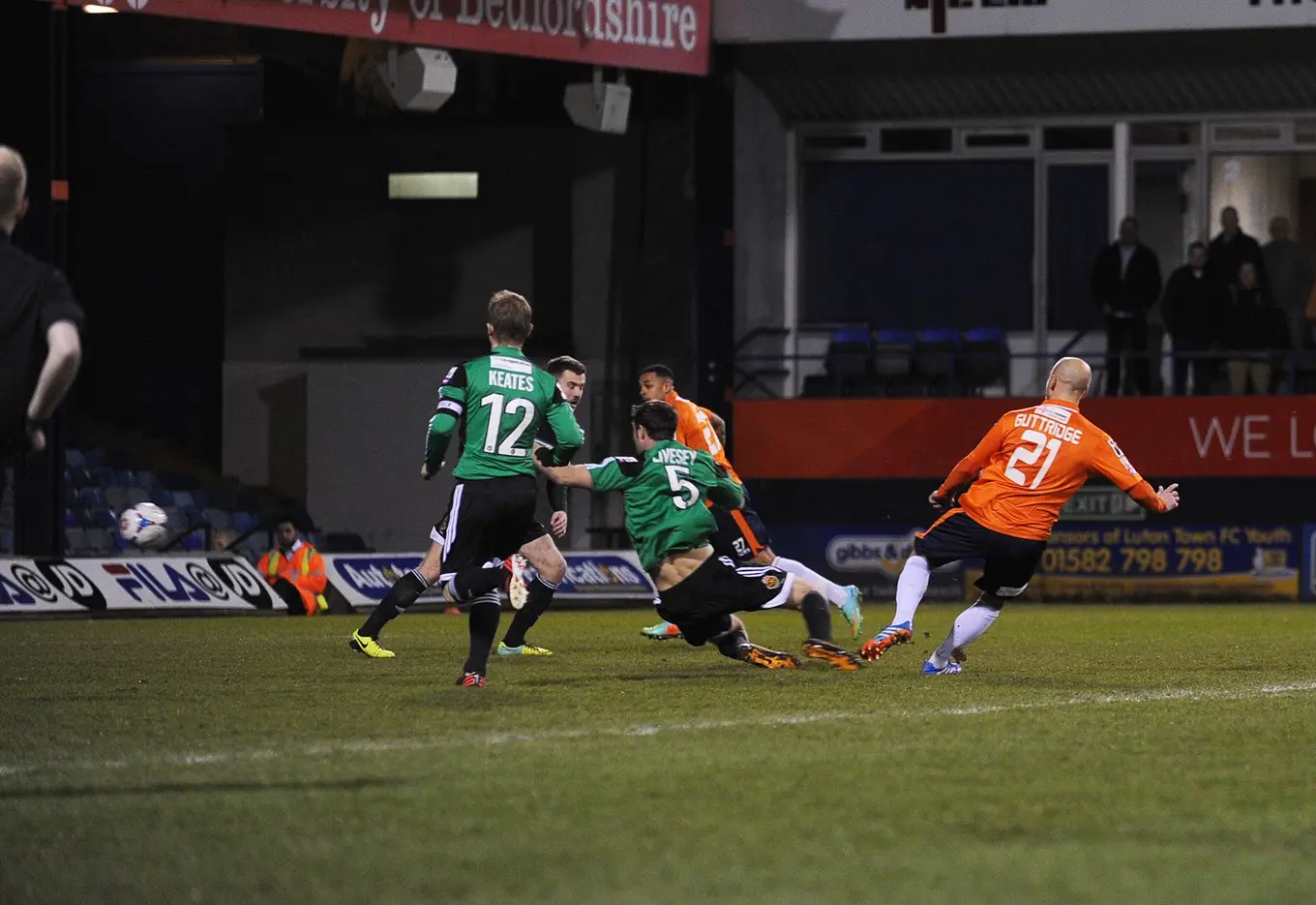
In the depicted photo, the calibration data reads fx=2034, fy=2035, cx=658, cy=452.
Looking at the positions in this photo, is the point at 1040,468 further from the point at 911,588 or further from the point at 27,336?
the point at 27,336

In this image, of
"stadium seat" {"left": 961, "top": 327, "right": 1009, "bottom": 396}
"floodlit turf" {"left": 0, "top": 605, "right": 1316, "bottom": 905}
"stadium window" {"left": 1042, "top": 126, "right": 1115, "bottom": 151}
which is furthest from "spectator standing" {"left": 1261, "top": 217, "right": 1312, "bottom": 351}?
"floodlit turf" {"left": 0, "top": 605, "right": 1316, "bottom": 905}

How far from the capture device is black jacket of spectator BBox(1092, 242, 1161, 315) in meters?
24.0

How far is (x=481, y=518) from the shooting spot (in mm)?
10000

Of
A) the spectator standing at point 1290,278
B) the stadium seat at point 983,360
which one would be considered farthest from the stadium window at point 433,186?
the spectator standing at point 1290,278

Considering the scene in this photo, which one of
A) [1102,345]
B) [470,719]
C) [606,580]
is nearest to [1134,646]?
[470,719]

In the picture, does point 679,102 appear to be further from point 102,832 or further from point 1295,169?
point 102,832

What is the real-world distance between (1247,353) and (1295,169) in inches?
165

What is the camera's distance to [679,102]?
2583 cm

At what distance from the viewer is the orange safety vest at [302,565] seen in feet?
68.8

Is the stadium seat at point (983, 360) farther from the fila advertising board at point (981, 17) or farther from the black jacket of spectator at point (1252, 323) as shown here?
the fila advertising board at point (981, 17)

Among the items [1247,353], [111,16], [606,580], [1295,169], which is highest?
[111,16]

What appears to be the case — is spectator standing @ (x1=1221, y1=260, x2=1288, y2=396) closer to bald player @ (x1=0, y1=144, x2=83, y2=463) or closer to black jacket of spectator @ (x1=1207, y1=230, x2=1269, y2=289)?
black jacket of spectator @ (x1=1207, y1=230, x2=1269, y2=289)

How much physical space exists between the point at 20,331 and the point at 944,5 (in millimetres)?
20005

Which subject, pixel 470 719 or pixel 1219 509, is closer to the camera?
pixel 470 719
